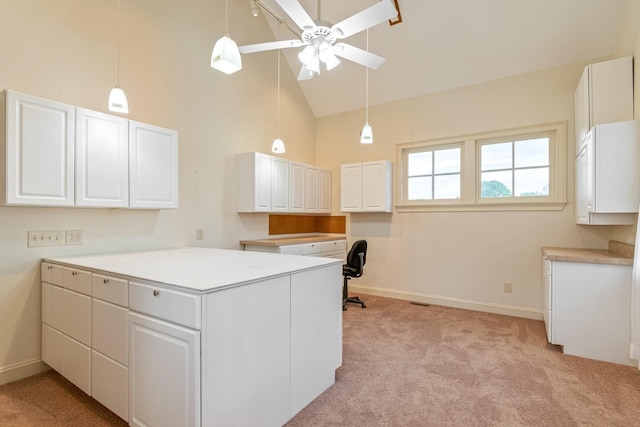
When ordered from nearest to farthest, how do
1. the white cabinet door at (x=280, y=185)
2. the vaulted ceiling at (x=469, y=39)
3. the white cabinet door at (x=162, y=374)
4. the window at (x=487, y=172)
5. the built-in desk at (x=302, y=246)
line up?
1. the white cabinet door at (x=162, y=374)
2. the vaulted ceiling at (x=469, y=39)
3. the window at (x=487, y=172)
4. the built-in desk at (x=302, y=246)
5. the white cabinet door at (x=280, y=185)

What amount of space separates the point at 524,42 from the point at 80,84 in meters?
4.68

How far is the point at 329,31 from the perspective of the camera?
7.39ft

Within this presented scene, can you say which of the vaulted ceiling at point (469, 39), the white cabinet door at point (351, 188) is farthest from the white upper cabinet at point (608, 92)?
the white cabinet door at point (351, 188)

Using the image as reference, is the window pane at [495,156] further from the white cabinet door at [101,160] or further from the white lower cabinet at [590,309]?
the white cabinet door at [101,160]

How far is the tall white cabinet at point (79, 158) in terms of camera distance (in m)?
2.09

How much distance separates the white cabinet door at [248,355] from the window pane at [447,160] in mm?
3578

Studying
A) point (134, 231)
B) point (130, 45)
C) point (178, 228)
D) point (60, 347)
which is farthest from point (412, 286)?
point (130, 45)

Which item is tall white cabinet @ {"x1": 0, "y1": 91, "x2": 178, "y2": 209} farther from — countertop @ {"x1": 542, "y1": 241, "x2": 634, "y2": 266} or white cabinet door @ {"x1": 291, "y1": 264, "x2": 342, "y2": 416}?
countertop @ {"x1": 542, "y1": 241, "x2": 634, "y2": 266}

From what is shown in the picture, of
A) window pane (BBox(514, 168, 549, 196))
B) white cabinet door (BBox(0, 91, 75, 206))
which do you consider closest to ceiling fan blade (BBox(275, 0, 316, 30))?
white cabinet door (BBox(0, 91, 75, 206))

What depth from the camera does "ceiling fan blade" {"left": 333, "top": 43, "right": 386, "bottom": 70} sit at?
2.47 m

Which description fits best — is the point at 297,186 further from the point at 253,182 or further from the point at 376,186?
the point at 376,186

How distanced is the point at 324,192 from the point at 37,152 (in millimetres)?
3812

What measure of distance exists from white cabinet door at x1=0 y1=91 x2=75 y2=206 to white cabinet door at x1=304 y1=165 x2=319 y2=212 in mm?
3107

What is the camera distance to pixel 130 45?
3.04 metres
